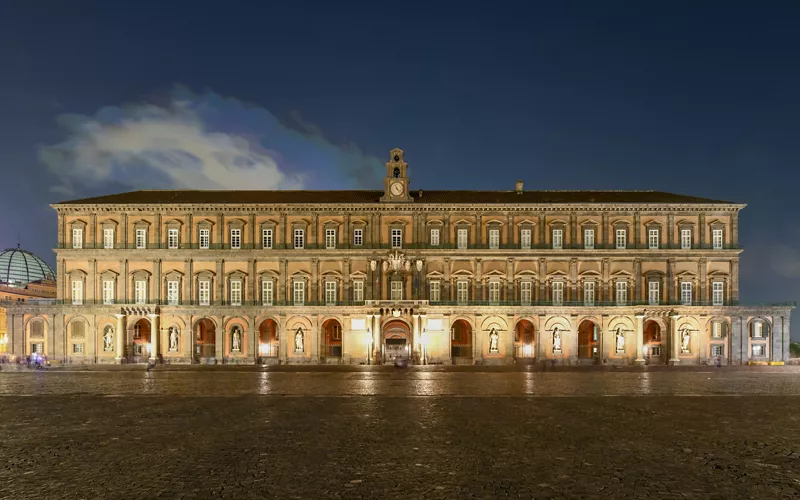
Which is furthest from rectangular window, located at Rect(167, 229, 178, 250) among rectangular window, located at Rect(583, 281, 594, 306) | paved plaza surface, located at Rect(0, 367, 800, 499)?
rectangular window, located at Rect(583, 281, 594, 306)

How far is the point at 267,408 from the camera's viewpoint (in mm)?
23203

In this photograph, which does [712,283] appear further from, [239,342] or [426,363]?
[239,342]

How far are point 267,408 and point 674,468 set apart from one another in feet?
48.0

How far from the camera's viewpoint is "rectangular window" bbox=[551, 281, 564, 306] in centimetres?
5584

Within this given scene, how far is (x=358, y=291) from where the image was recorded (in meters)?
55.8

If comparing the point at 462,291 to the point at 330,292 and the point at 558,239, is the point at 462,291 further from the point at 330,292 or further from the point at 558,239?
the point at 330,292

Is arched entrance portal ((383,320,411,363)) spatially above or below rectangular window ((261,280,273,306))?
below

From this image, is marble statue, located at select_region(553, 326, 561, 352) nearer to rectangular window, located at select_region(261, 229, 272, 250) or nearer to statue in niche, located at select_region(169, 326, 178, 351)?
rectangular window, located at select_region(261, 229, 272, 250)

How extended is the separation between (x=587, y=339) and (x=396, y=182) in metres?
23.1

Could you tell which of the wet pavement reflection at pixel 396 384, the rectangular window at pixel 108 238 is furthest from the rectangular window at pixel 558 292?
the rectangular window at pixel 108 238

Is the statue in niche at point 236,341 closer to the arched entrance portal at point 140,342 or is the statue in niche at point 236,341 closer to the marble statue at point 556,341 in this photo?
the arched entrance portal at point 140,342

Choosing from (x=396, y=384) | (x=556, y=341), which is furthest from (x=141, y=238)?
(x=556, y=341)

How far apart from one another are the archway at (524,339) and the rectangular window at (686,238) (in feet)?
49.7

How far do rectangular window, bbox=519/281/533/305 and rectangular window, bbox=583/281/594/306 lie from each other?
15.4ft
